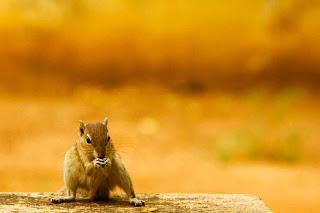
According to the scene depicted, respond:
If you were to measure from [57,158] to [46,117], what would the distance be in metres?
3.01

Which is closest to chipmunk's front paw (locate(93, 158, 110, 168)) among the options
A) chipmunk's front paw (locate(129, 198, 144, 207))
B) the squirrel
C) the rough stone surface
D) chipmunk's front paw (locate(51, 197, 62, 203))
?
the squirrel

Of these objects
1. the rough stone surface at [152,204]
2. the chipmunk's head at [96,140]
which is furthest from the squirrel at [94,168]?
the rough stone surface at [152,204]

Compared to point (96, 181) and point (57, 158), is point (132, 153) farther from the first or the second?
point (96, 181)

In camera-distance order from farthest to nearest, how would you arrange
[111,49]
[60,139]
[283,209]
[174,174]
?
[111,49]
[60,139]
[174,174]
[283,209]

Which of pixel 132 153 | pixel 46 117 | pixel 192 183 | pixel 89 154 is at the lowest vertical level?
pixel 89 154

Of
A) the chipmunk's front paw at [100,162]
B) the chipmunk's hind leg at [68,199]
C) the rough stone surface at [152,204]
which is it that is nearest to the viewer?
the chipmunk's front paw at [100,162]

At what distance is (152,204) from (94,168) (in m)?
0.69

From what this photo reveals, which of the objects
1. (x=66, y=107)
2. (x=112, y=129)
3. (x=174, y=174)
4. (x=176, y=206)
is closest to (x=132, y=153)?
(x=112, y=129)

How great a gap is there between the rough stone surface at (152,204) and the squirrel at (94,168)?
0.11 metres

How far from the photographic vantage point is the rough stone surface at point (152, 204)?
6398 millimetres

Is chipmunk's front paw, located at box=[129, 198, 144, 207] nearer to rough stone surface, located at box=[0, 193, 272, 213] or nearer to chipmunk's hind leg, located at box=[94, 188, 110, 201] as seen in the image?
rough stone surface, located at box=[0, 193, 272, 213]

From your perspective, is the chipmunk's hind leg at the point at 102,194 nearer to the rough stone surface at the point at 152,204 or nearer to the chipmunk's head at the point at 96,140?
the rough stone surface at the point at 152,204

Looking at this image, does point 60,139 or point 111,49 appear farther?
point 111,49

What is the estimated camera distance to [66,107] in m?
19.2
